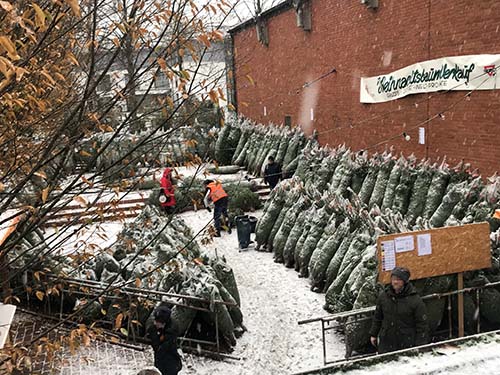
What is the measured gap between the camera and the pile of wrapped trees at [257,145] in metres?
19.7

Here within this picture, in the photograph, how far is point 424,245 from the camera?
22.4 ft

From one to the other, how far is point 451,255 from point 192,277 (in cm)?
386

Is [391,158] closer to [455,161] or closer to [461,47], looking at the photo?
[455,161]

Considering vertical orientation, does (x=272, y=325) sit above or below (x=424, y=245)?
below

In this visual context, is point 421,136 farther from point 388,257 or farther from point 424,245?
point 388,257

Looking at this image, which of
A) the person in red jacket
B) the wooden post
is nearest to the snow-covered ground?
the wooden post

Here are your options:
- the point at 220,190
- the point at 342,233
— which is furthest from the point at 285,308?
the point at 220,190

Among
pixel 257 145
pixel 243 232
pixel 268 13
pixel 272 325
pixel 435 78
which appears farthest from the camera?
pixel 268 13

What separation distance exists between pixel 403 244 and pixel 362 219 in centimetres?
255

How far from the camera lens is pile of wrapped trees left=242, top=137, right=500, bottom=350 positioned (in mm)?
7258

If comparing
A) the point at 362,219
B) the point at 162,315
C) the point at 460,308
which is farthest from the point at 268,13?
the point at 162,315

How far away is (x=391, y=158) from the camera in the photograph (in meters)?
13.3

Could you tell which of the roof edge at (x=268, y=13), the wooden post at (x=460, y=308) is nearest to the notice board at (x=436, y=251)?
the wooden post at (x=460, y=308)

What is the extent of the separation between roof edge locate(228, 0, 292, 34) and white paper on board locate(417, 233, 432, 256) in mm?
16572
